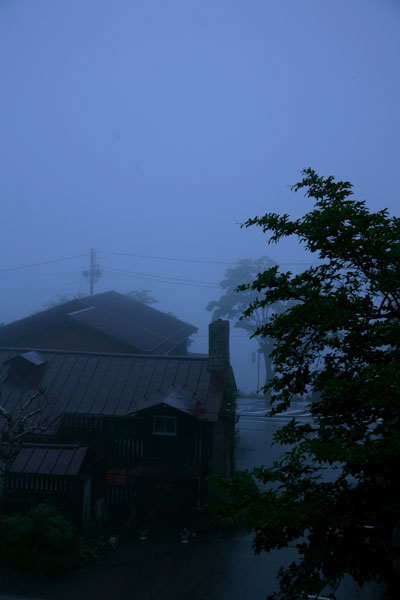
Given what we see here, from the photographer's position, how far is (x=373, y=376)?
7.34 m

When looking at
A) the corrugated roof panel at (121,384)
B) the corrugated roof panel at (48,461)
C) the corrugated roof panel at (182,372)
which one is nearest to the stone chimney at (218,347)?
the corrugated roof panel at (121,384)

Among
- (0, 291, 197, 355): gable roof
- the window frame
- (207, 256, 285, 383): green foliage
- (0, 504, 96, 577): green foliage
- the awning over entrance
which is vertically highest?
(207, 256, 285, 383): green foliage

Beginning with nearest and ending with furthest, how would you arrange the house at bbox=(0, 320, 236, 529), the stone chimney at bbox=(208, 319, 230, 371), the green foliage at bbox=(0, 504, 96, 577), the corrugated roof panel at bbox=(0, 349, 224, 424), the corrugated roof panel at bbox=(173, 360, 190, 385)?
the green foliage at bbox=(0, 504, 96, 577) < the house at bbox=(0, 320, 236, 529) < the corrugated roof panel at bbox=(0, 349, 224, 424) < the corrugated roof panel at bbox=(173, 360, 190, 385) < the stone chimney at bbox=(208, 319, 230, 371)

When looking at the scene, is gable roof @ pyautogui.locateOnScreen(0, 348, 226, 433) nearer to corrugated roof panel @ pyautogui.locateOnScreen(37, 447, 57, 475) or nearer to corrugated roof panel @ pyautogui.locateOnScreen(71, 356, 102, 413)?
corrugated roof panel @ pyautogui.locateOnScreen(71, 356, 102, 413)

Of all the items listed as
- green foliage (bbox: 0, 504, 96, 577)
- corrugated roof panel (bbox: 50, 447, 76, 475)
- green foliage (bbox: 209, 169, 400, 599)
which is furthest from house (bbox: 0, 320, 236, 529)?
green foliage (bbox: 209, 169, 400, 599)

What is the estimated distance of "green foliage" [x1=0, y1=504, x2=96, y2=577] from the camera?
15711mm

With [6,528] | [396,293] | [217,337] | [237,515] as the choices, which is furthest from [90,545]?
[396,293]

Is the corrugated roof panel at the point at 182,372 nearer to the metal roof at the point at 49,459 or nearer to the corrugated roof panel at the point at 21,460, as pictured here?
the metal roof at the point at 49,459

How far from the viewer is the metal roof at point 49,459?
58.7ft

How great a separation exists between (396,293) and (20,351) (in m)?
20.9

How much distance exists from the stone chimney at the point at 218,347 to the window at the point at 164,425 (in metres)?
3.29

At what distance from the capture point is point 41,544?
1614cm

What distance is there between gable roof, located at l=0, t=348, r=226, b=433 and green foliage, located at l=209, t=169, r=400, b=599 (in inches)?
450

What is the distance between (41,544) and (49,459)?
3.11 metres
